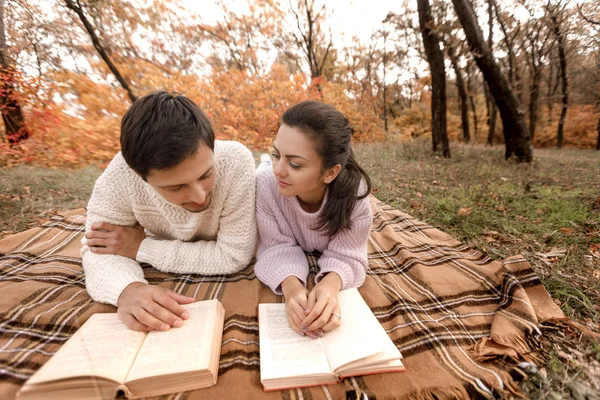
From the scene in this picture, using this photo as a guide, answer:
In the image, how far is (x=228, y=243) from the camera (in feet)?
5.82

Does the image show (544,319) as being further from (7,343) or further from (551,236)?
(7,343)

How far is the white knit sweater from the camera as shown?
160 cm

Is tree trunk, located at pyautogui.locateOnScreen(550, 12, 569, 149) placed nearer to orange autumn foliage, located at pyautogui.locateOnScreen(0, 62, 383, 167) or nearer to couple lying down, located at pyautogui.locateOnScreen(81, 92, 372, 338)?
orange autumn foliage, located at pyautogui.locateOnScreen(0, 62, 383, 167)

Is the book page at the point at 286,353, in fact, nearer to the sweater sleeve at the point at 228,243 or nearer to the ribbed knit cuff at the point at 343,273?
the ribbed knit cuff at the point at 343,273

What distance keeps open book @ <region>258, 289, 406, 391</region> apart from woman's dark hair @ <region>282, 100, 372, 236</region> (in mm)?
568

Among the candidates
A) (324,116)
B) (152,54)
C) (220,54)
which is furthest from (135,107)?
(220,54)

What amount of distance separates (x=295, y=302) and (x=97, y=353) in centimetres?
76

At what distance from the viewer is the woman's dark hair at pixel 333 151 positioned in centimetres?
151

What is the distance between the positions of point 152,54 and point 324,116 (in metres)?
5.93

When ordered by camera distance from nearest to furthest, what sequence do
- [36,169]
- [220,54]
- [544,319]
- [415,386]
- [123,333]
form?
[415,386]
[123,333]
[544,319]
[36,169]
[220,54]

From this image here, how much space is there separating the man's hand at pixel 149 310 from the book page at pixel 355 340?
64 cm

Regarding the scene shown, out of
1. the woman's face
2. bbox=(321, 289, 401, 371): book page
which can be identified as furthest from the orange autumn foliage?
bbox=(321, 289, 401, 371): book page

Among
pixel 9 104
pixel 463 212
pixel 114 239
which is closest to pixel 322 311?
pixel 114 239

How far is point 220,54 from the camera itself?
→ 959cm
